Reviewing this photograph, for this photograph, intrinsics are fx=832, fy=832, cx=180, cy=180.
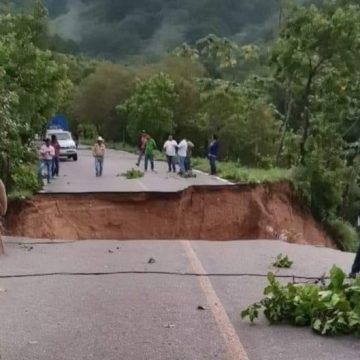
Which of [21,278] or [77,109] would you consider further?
[77,109]

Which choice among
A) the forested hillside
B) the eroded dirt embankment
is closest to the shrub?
the eroded dirt embankment

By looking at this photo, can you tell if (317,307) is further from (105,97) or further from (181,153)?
(105,97)

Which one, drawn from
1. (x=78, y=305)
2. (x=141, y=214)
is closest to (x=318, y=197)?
(x=141, y=214)

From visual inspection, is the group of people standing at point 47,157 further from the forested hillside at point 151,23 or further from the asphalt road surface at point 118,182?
the forested hillside at point 151,23

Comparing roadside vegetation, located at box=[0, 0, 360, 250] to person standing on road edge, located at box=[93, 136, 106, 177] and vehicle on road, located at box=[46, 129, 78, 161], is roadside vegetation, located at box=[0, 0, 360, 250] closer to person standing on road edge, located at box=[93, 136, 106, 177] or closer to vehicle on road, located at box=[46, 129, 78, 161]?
person standing on road edge, located at box=[93, 136, 106, 177]

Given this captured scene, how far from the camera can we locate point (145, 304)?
9.64 metres

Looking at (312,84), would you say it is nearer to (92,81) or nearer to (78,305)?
(78,305)

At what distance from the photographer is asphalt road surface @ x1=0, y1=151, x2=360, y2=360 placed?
741 cm

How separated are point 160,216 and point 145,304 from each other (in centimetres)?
1490

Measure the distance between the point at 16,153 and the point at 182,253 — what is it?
8320 millimetres

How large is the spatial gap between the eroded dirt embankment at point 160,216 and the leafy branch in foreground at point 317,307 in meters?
13.6

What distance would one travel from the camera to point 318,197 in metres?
30.3

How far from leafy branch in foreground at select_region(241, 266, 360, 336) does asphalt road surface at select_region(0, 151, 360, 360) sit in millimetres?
119

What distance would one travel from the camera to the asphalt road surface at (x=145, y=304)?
7.41m
